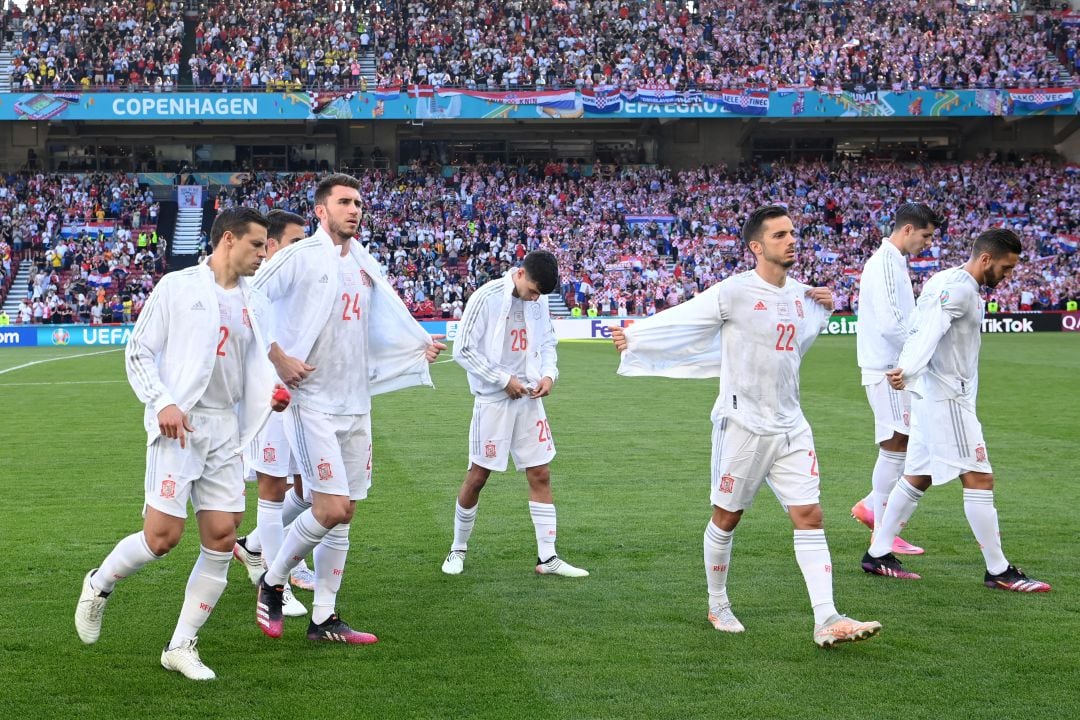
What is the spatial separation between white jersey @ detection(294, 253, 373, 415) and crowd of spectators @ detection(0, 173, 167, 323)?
111 feet

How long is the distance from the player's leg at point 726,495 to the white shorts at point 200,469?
2570mm

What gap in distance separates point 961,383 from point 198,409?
4.75 metres

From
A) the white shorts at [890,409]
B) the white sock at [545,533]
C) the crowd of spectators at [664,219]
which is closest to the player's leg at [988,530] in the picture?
the white shorts at [890,409]

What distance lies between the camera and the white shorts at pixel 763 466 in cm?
628

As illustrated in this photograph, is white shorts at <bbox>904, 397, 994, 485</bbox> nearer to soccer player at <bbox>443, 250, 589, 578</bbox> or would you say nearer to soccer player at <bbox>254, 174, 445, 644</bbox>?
soccer player at <bbox>443, 250, 589, 578</bbox>

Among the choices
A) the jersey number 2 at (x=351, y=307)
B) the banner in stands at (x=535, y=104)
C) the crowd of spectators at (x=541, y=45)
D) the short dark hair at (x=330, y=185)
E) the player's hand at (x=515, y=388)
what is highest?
the crowd of spectators at (x=541, y=45)

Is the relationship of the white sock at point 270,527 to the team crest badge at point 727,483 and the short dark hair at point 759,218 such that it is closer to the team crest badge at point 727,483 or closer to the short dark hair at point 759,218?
the team crest badge at point 727,483

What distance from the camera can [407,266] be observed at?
139ft

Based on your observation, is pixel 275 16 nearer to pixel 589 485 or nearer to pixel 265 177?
pixel 265 177

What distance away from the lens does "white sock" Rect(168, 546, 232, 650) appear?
5.79 m

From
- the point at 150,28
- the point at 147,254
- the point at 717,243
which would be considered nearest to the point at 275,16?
the point at 150,28

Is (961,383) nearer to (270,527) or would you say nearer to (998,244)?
(998,244)

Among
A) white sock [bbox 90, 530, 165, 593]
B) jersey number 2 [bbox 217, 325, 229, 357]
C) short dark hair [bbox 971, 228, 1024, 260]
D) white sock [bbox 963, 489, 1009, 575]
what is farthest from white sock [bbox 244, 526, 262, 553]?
short dark hair [bbox 971, 228, 1024, 260]

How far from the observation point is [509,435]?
26.3 ft
